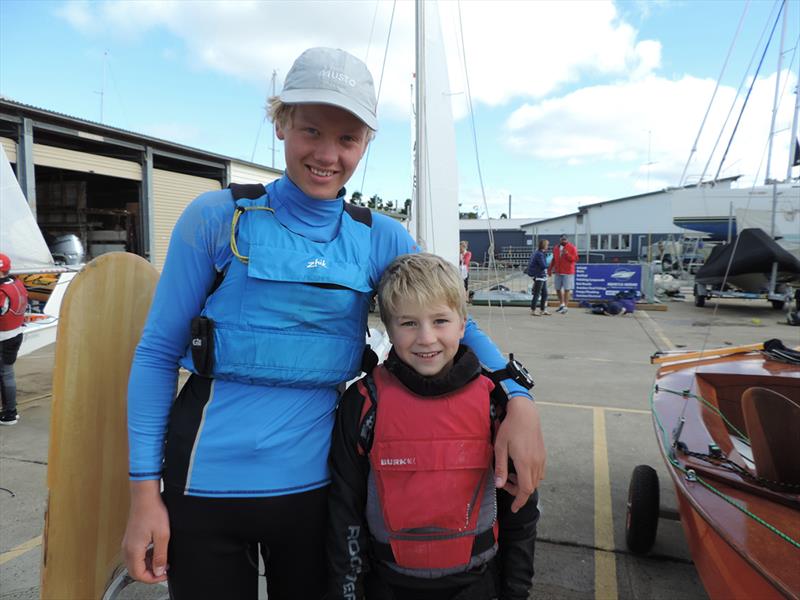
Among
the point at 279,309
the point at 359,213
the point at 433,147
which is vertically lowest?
the point at 279,309

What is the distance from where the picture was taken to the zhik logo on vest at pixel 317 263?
1243 mm

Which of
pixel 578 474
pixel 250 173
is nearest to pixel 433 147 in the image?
pixel 578 474

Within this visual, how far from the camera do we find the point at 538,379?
7031 millimetres

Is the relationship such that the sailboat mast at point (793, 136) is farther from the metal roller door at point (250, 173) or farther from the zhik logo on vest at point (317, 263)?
the metal roller door at point (250, 173)

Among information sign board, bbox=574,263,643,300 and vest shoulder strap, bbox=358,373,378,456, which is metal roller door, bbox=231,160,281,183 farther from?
vest shoulder strap, bbox=358,373,378,456

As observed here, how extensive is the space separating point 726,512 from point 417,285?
1.48 meters

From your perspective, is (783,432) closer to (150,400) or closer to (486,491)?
(486,491)

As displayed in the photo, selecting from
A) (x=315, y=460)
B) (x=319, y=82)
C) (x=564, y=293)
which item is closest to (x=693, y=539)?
(x=315, y=460)

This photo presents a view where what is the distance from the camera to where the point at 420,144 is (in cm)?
547

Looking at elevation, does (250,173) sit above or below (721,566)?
above

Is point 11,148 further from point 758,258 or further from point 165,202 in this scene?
point 758,258

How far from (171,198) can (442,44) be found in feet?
41.5

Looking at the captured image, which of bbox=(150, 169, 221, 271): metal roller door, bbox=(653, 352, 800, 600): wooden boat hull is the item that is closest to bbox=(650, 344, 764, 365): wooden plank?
bbox=(653, 352, 800, 600): wooden boat hull

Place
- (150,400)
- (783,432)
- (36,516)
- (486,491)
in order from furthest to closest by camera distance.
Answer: (36,516)
(783,432)
(486,491)
(150,400)
